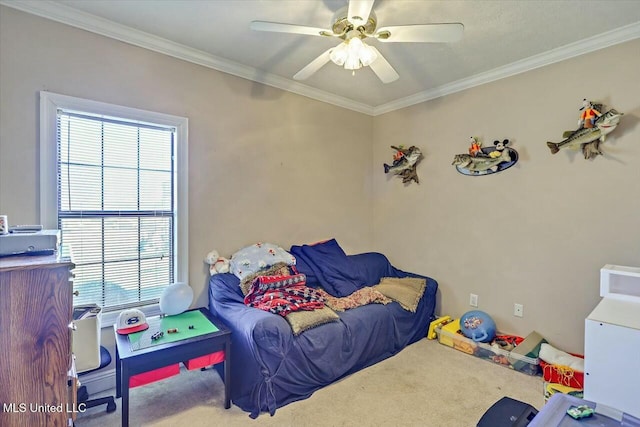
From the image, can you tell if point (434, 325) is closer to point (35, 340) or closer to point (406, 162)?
point (406, 162)

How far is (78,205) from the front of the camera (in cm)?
224

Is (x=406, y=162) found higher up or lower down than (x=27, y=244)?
higher up

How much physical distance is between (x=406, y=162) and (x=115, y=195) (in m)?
2.93

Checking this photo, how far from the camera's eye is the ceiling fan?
1.69m

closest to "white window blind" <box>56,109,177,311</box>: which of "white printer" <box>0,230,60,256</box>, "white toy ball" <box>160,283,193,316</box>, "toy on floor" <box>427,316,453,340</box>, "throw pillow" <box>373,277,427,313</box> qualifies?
"white toy ball" <box>160,283,193,316</box>

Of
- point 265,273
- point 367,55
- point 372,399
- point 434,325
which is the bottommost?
point 372,399

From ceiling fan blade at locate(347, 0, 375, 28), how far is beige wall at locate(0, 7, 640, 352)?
1.53 metres

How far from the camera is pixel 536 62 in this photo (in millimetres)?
2760

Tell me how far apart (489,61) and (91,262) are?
364 cm

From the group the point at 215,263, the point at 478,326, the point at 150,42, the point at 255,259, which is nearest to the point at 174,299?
the point at 215,263

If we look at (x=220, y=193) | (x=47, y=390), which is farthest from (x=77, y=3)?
(x=47, y=390)

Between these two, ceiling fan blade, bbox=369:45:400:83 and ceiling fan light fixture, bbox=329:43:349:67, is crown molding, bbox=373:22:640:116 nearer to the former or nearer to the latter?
ceiling fan blade, bbox=369:45:400:83

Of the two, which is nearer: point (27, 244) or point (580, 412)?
point (580, 412)

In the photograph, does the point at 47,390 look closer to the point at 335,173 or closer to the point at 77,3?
the point at 77,3
